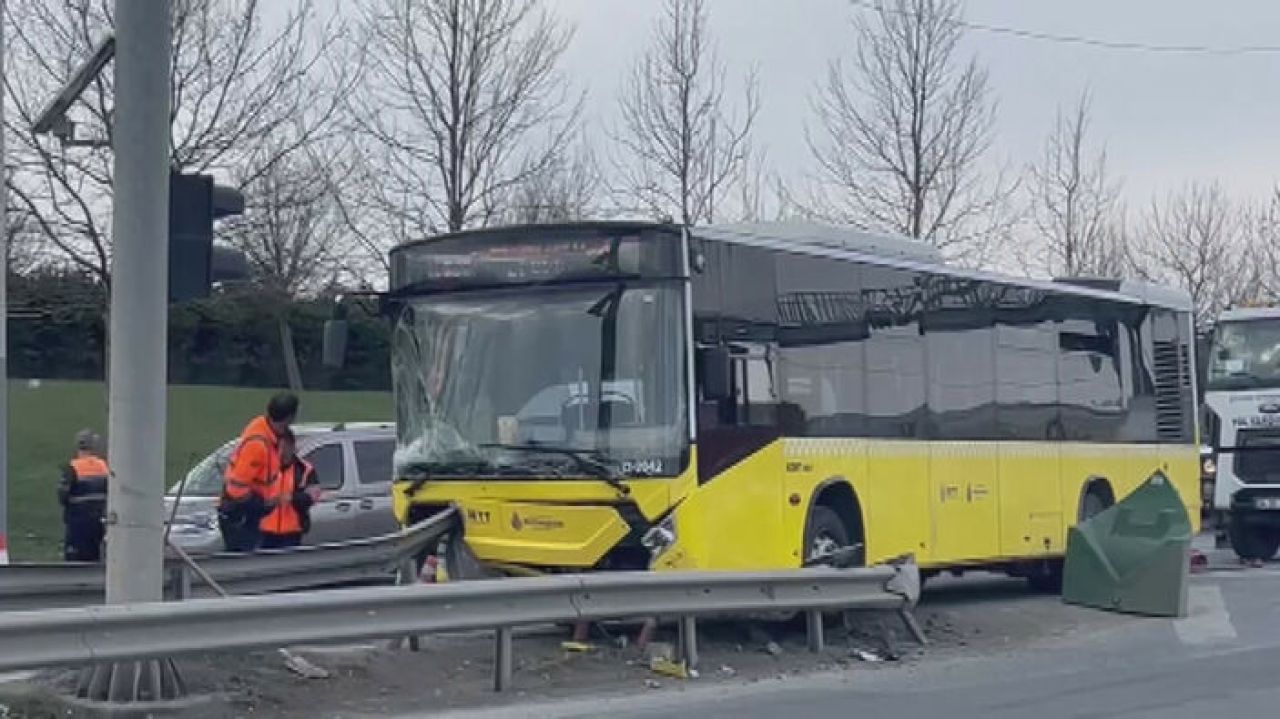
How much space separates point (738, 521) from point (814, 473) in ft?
4.43

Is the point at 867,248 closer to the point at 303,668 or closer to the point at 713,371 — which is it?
the point at 713,371

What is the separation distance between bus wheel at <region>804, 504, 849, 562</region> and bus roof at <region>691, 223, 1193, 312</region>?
7.17 ft

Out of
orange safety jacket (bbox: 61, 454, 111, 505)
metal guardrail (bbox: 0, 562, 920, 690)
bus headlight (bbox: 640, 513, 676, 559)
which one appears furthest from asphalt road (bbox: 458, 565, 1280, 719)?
orange safety jacket (bbox: 61, 454, 111, 505)

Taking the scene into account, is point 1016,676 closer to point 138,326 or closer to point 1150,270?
point 138,326

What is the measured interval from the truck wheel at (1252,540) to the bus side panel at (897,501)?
10.4m

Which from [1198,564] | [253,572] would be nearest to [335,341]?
[253,572]

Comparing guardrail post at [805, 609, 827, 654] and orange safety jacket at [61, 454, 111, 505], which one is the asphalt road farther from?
orange safety jacket at [61, 454, 111, 505]

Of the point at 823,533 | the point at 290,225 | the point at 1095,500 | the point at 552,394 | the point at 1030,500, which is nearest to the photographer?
the point at 552,394

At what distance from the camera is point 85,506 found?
17.0 m

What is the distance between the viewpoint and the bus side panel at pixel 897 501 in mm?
16438

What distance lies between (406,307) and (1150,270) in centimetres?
4020

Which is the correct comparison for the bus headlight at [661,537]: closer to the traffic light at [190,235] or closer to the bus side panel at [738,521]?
the bus side panel at [738,521]

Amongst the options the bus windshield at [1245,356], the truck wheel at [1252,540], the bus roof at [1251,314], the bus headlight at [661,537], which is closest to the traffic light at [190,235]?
the bus headlight at [661,537]

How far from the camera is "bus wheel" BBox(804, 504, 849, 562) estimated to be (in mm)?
15508
